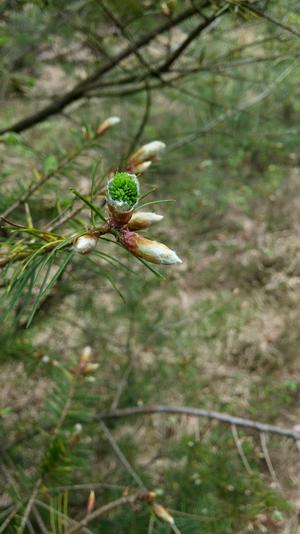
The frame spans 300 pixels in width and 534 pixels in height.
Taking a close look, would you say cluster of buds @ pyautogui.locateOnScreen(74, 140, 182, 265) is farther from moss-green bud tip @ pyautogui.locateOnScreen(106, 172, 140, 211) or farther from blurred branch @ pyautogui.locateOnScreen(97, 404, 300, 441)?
blurred branch @ pyautogui.locateOnScreen(97, 404, 300, 441)

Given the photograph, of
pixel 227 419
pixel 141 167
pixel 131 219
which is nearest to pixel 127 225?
pixel 131 219

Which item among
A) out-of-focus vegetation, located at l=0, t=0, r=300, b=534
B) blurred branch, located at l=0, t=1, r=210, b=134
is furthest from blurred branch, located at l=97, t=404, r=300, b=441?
blurred branch, located at l=0, t=1, r=210, b=134

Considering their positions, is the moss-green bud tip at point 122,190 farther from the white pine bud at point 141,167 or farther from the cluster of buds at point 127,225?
the white pine bud at point 141,167

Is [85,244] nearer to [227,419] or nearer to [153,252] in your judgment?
[153,252]

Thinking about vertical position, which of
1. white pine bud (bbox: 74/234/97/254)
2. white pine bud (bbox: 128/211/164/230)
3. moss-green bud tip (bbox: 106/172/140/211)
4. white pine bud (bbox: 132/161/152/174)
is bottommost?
white pine bud (bbox: 132/161/152/174)

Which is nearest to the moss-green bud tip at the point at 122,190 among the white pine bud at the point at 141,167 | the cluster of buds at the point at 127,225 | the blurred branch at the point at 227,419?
the cluster of buds at the point at 127,225

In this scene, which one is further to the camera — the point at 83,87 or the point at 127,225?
the point at 83,87

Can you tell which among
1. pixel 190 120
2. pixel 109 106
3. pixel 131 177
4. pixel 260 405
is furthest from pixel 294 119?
pixel 131 177
